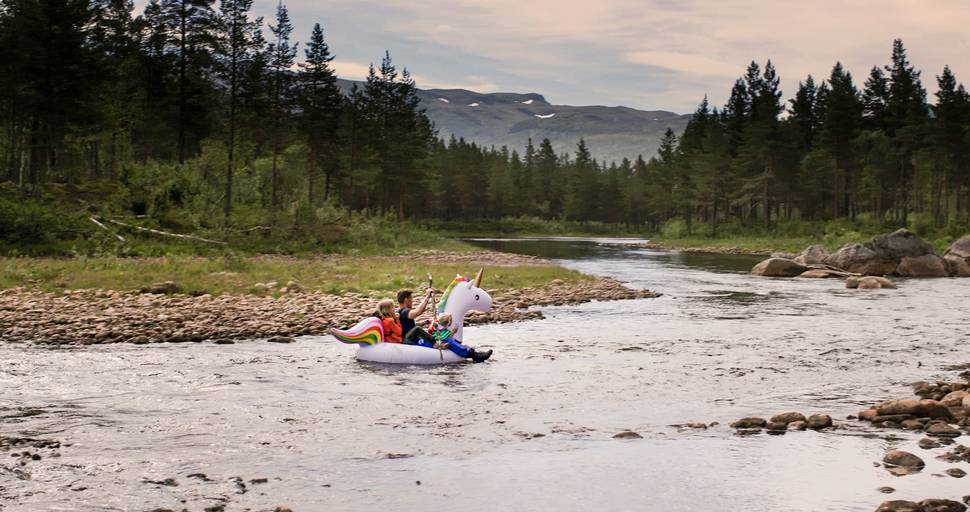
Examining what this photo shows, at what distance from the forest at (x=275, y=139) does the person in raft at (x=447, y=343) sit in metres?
25.0

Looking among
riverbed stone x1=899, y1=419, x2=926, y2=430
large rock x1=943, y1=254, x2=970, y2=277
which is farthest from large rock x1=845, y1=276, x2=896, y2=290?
riverbed stone x1=899, y1=419, x2=926, y2=430

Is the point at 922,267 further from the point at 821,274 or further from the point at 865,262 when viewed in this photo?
the point at 821,274

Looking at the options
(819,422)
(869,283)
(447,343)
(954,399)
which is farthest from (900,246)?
(819,422)

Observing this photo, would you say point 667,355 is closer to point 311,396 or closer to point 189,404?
point 311,396

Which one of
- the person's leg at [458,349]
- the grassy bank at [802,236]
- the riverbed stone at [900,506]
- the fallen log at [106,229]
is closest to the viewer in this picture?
the riverbed stone at [900,506]

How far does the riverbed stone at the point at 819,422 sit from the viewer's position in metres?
12.3

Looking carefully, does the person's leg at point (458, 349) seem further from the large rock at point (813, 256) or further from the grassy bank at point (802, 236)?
the grassy bank at point (802, 236)

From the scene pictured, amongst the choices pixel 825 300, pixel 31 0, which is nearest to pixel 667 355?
pixel 825 300

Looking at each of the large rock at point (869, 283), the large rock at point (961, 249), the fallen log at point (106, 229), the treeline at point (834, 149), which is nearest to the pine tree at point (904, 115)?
the treeline at point (834, 149)

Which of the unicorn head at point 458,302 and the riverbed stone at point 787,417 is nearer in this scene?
the riverbed stone at point 787,417

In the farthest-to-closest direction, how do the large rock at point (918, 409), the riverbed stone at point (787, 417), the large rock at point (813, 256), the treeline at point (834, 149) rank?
the treeline at point (834, 149) < the large rock at point (813, 256) < the large rock at point (918, 409) < the riverbed stone at point (787, 417)

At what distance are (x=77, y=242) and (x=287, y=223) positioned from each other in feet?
44.1

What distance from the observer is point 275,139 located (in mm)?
55250

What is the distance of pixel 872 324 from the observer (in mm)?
24406
